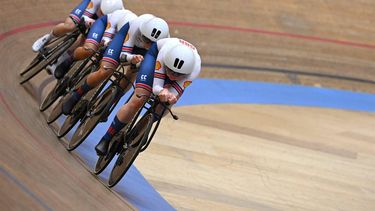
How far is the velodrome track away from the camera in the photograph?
5586 mm

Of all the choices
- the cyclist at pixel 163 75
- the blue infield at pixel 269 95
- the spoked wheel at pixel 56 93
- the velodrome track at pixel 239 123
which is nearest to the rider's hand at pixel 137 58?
the cyclist at pixel 163 75

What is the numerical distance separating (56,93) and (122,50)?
37.8 inches

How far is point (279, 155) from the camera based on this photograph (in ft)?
27.0

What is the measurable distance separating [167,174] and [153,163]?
0.24 meters

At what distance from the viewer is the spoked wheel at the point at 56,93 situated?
21.6 ft

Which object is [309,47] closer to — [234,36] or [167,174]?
[234,36]

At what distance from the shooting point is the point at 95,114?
6.00 m

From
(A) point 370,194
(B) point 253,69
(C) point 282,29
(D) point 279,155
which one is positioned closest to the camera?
(A) point 370,194

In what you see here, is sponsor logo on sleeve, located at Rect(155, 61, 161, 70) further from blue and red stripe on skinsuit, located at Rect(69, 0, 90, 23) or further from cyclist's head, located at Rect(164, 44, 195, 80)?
blue and red stripe on skinsuit, located at Rect(69, 0, 90, 23)

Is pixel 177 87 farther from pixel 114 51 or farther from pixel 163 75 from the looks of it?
pixel 114 51

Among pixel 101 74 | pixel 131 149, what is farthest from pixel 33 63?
pixel 131 149

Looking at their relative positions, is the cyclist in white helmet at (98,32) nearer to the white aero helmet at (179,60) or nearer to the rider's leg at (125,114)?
the rider's leg at (125,114)

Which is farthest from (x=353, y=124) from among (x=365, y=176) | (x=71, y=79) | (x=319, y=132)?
(x=71, y=79)

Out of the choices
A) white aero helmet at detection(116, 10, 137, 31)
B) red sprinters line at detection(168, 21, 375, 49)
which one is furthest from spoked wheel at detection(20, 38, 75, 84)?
red sprinters line at detection(168, 21, 375, 49)
